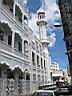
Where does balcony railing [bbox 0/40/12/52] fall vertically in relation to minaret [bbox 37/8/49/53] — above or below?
below

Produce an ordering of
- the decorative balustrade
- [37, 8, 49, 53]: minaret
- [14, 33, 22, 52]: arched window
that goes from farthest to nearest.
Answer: [37, 8, 49, 53]: minaret, [14, 33, 22, 52]: arched window, the decorative balustrade

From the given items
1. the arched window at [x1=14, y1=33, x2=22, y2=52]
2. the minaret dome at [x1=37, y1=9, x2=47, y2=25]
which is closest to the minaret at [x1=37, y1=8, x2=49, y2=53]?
the minaret dome at [x1=37, y1=9, x2=47, y2=25]

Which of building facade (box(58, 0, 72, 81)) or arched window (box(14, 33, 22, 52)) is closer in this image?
arched window (box(14, 33, 22, 52))

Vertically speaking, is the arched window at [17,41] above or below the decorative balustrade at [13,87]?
above

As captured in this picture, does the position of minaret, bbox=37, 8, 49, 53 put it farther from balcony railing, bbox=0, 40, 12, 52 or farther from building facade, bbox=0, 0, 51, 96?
balcony railing, bbox=0, 40, 12, 52

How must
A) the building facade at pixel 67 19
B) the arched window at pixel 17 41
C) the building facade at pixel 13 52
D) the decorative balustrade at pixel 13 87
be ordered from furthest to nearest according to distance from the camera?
the building facade at pixel 67 19
the arched window at pixel 17 41
the building facade at pixel 13 52
the decorative balustrade at pixel 13 87

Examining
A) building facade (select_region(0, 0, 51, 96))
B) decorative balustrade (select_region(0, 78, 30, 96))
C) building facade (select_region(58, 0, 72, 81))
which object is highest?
building facade (select_region(58, 0, 72, 81))

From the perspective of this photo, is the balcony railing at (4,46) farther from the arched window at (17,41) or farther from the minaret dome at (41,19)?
the minaret dome at (41,19)

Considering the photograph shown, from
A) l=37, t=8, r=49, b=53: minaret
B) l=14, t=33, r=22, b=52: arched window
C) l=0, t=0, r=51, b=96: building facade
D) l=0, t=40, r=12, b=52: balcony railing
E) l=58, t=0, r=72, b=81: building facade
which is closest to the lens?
l=0, t=40, r=12, b=52: balcony railing

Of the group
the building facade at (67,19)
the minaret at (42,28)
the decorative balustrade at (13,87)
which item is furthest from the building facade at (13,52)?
the minaret at (42,28)

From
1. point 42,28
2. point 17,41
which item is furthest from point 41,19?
point 17,41

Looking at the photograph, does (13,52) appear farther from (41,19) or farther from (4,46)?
(41,19)

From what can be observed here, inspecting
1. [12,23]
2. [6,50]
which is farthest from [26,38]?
[6,50]

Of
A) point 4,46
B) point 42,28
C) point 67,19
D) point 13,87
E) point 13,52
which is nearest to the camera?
point 4,46
